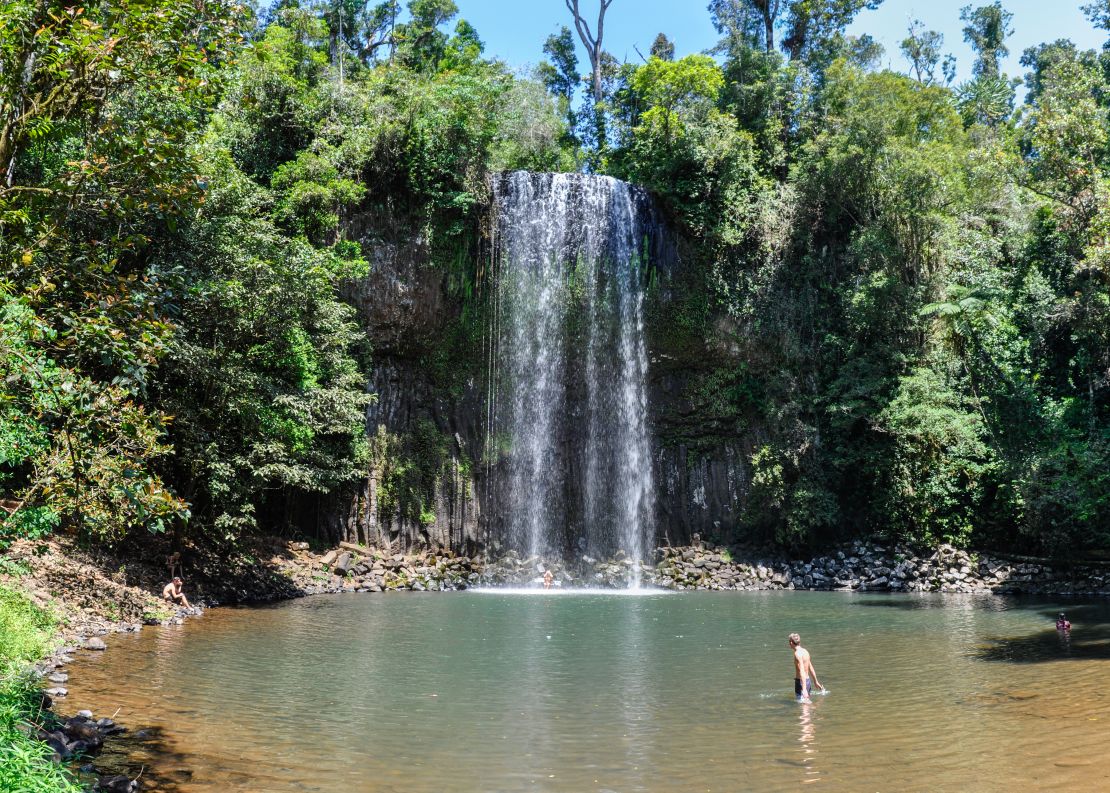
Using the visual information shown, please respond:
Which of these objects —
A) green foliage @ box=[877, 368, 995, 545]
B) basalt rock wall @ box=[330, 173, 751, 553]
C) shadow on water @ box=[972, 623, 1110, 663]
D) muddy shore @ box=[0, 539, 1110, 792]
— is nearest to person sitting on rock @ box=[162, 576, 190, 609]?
muddy shore @ box=[0, 539, 1110, 792]

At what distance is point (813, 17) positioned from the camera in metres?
36.4

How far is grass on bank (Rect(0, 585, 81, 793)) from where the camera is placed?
497 centimetres

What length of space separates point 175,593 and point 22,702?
10333mm

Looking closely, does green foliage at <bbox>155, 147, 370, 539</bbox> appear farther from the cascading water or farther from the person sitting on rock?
the cascading water

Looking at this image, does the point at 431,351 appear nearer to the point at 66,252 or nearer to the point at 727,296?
the point at 727,296

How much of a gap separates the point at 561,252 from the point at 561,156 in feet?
35.2

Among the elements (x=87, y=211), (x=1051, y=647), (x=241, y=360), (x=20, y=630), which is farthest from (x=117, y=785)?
(x=241, y=360)

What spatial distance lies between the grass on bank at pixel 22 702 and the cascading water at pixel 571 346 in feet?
57.2

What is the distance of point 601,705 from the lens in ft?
31.7

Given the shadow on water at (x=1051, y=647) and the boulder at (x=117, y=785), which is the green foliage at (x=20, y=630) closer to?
the boulder at (x=117, y=785)

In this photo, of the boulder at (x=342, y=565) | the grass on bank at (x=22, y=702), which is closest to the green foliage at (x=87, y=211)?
the grass on bank at (x=22, y=702)

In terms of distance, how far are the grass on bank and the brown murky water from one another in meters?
0.77

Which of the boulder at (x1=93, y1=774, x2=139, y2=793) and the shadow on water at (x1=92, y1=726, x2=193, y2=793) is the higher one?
the boulder at (x1=93, y1=774, x2=139, y2=793)

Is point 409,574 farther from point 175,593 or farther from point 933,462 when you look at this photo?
point 933,462
